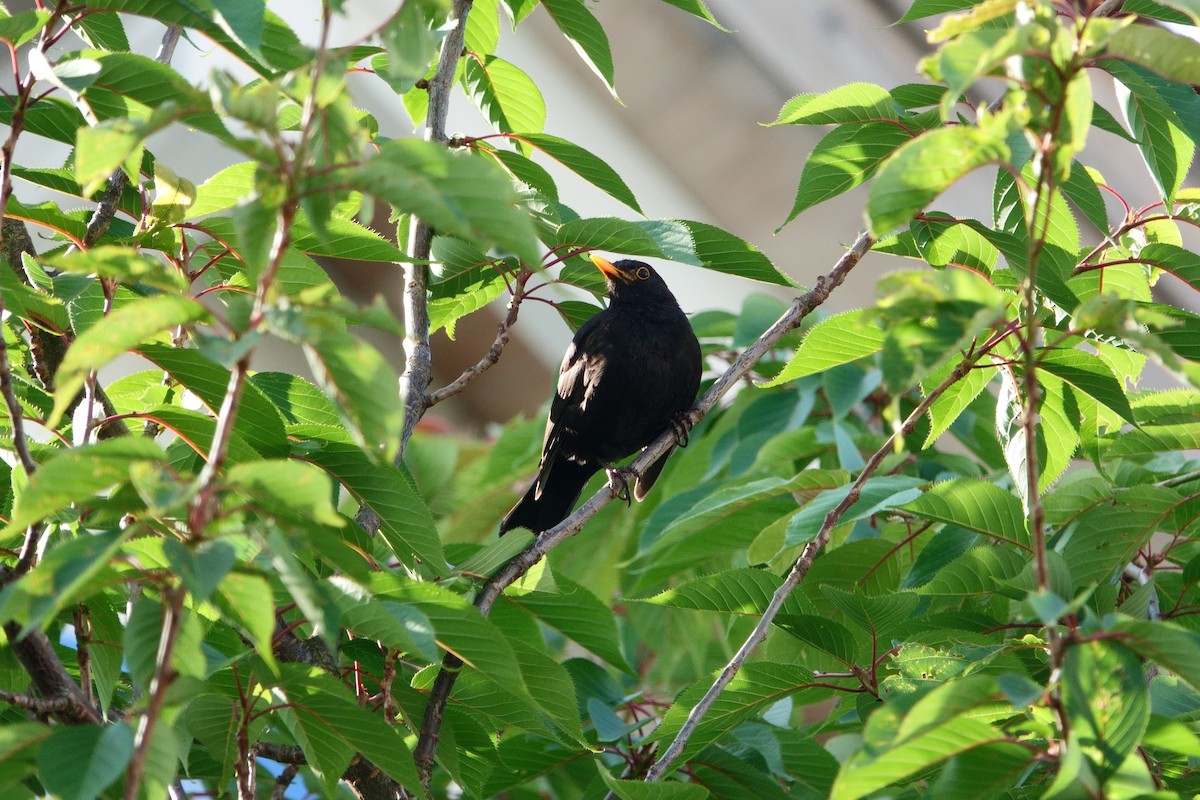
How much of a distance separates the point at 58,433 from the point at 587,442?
290 centimetres

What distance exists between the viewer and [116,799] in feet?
6.48

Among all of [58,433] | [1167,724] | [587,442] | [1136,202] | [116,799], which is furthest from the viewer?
[1136,202]

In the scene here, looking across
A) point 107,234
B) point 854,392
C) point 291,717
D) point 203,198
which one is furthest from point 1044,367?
point 107,234

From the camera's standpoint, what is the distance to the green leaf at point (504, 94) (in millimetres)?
3160

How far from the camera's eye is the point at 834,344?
2.57 meters

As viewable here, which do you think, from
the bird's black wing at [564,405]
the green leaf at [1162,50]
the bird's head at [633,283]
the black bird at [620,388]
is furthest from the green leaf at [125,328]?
the bird's head at [633,283]

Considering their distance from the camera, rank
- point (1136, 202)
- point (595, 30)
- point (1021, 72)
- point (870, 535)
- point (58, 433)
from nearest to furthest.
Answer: point (1021, 72), point (58, 433), point (595, 30), point (870, 535), point (1136, 202)

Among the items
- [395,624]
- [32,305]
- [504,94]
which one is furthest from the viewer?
[504,94]

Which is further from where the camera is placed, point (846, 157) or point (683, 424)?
point (683, 424)

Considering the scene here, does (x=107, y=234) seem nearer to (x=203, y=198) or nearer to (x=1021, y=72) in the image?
(x=203, y=198)

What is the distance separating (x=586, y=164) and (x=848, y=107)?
0.66 meters

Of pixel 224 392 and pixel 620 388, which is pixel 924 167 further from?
pixel 620 388

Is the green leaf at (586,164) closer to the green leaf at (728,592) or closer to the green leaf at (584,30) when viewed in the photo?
the green leaf at (584,30)

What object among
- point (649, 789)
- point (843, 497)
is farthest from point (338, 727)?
point (843, 497)
